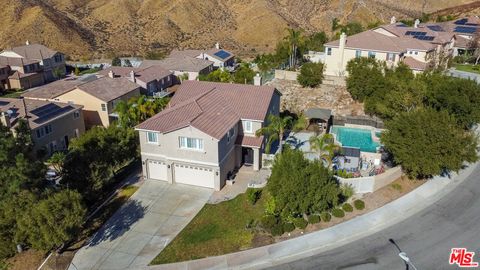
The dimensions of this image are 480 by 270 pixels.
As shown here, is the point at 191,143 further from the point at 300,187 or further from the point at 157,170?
the point at 300,187

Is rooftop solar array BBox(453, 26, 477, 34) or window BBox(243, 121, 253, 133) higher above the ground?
rooftop solar array BBox(453, 26, 477, 34)

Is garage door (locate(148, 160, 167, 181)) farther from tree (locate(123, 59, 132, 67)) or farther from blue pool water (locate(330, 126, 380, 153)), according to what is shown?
tree (locate(123, 59, 132, 67))

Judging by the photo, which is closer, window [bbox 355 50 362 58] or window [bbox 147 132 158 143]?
window [bbox 147 132 158 143]

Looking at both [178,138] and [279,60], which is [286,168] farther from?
[279,60]

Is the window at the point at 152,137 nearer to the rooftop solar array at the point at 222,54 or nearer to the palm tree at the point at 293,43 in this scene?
the palm tree at the point at 293,43

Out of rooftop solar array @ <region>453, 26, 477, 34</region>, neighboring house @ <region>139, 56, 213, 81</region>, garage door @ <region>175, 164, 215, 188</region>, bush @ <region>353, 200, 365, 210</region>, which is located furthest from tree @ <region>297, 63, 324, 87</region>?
rooftop solar array @ <region>453, 26, 477, 34</region>

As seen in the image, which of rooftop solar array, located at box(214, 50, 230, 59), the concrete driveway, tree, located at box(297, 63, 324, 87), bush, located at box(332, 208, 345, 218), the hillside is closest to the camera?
the concrete driveway

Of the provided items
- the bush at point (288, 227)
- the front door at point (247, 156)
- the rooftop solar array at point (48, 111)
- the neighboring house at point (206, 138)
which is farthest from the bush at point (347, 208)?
the rooftop solar array at point (48, 111)

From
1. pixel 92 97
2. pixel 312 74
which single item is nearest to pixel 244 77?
pixel 312 74
